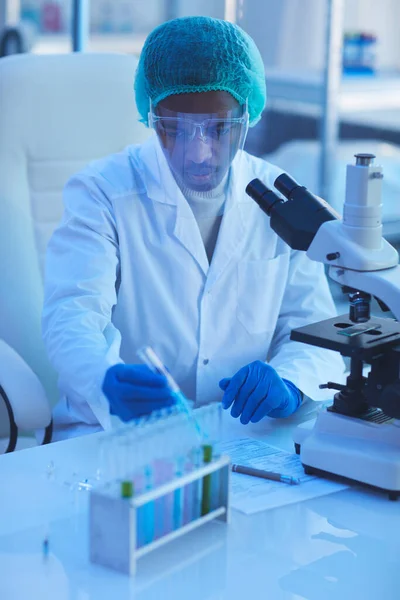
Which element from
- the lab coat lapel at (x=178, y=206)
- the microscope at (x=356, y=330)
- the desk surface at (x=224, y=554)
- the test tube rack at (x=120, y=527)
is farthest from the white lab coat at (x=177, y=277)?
the test tube rack at (x=120, y=527)

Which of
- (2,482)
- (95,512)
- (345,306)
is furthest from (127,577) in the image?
(345,306)

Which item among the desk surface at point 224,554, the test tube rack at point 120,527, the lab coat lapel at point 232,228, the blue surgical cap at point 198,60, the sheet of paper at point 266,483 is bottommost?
the desk surface at point 224,554

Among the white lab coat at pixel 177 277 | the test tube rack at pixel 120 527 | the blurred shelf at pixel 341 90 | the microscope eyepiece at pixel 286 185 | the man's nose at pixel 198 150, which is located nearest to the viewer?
the test tube rack at pixel 120 527

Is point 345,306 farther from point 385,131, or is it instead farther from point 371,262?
point 371,262

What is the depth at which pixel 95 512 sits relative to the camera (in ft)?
3.53

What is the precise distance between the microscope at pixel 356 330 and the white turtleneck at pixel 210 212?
1.34 ft

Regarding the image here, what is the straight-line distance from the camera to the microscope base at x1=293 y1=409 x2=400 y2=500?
4.33ft

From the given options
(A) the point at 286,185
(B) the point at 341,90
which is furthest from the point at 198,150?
(B) the point at 341,90

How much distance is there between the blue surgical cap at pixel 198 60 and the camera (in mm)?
1687

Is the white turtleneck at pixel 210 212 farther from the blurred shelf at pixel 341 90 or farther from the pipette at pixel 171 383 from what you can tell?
the blurred shelf at pixel 341 90

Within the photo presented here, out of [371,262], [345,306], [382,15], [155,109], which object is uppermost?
[382,15]

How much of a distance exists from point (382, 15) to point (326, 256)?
14.9 feet

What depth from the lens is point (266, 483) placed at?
1.36 m

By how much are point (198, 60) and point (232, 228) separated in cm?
38
